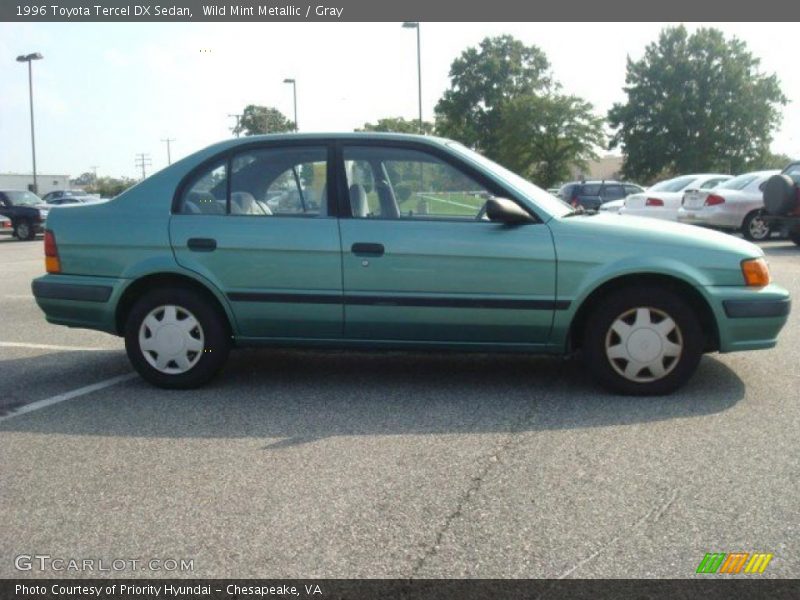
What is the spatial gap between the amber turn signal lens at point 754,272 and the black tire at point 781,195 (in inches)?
402

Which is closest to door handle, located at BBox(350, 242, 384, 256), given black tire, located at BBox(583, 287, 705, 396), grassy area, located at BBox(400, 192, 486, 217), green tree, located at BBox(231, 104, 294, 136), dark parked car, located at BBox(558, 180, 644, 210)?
grassy area, located at BBox(400, 192, 486, 217)

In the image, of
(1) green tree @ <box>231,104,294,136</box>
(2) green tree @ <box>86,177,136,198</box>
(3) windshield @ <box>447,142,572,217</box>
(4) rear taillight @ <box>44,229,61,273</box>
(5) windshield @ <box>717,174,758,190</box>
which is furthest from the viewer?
(2) green tree @ <box>86,177,136,198</box>

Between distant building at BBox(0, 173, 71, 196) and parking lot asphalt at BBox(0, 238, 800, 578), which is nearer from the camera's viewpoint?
parking lot asphalt at BBox(0, 238, 800, 578)

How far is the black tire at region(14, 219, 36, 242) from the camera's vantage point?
87.8 feet

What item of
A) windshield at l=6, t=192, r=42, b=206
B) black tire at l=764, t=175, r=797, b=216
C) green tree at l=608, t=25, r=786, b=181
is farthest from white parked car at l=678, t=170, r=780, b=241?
green tree at l=608, t=25, r=786, b=181

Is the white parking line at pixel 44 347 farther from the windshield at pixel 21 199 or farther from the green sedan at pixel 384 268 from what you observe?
the windshield at pixel 21 199

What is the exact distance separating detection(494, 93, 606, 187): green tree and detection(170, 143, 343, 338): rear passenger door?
147 ft

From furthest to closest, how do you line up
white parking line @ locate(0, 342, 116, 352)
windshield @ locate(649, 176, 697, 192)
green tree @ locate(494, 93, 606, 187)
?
green tree @ locate(494, 93, 606, 187) < windshield @ locate(649, 176, 697, 192) < white parking line @ locate(0, 342, 116, 352)

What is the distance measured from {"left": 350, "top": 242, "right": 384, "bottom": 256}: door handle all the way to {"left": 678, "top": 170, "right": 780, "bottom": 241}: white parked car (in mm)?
13322

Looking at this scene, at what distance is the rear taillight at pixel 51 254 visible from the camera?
231 inches

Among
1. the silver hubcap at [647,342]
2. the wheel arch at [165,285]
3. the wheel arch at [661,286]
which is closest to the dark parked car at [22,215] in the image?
the wheel arch at [165,285]

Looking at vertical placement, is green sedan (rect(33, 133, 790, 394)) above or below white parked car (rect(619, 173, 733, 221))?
below

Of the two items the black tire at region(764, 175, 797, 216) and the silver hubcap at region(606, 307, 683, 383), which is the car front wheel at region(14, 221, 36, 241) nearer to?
the black tire at region(764, 175, 797, 216)

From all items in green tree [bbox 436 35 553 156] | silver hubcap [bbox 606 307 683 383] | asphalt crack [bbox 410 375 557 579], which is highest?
green tree [bbox 436 35 553 156]
